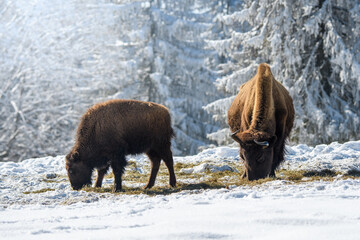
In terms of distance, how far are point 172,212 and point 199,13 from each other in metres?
25.5

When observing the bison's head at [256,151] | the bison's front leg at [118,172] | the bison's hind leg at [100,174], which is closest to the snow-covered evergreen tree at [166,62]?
the bison's head at [256,151]

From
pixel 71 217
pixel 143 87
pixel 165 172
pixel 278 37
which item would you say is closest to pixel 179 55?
pixel 143 87

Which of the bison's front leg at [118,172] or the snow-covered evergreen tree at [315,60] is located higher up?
the snow-covered evergreen tree at [315,60]

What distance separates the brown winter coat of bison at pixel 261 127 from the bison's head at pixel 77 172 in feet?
9.18

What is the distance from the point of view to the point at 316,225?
3172 millimetres

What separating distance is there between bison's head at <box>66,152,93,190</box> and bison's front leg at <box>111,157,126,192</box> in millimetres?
624

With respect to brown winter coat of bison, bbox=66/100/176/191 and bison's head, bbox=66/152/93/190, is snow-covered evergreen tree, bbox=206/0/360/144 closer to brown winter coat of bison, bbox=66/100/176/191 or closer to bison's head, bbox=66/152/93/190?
brown winter coat of bison, bbox=66/100/176/191

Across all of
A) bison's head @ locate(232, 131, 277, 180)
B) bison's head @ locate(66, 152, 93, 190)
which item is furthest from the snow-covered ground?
bison's head @ locate(66, 152, 93, 190)

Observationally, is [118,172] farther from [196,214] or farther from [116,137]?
[196,214]

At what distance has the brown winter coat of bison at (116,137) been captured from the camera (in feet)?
23.8

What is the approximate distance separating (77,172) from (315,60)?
1121 cm

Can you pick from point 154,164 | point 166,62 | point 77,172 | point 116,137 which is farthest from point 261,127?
point 166,62

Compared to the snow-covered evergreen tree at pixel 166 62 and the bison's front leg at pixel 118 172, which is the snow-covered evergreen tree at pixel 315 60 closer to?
the snow-covered evergreen tree at pixel 166 62

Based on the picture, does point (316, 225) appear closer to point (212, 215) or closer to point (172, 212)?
point (212, 215)
